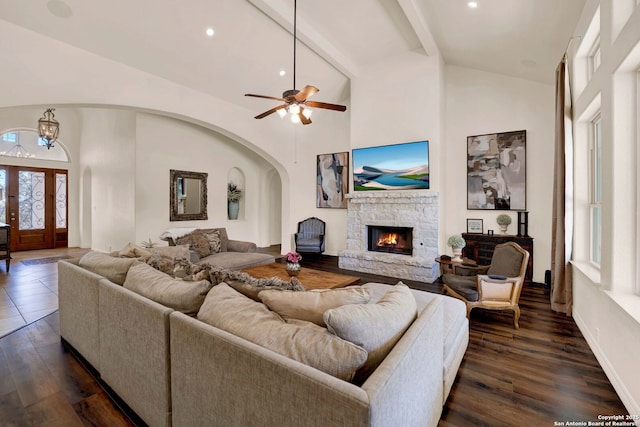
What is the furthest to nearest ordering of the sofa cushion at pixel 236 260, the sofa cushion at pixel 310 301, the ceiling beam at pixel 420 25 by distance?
the sofa cushion at pixel 236 260
the ceiling beam at pixel 420 25
the sofa cushion at pixel 310 301

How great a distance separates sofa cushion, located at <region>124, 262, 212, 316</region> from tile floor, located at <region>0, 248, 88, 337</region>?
226cm

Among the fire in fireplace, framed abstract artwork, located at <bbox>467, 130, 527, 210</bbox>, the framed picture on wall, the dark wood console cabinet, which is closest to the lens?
the dark wood console cabinet

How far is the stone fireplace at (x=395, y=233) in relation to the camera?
502 cm

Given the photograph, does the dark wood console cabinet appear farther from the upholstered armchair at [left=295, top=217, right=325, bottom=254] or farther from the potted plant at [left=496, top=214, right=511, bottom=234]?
the upholstered armchair at [left=295, top=217, right=325, bottom=254]

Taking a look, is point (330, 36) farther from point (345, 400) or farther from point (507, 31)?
point (345, 400)

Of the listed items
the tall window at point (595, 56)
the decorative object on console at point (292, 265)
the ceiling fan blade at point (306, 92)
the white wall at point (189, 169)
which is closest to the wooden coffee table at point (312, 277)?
the decorative object on console at point (292, 265)

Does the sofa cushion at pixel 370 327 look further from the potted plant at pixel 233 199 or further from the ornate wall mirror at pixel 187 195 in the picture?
the potted plant at pixel 233 199

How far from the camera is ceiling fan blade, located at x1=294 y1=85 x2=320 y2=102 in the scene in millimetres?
3119

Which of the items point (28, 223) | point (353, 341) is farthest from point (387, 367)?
point (28, 223)

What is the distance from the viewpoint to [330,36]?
15.5ft

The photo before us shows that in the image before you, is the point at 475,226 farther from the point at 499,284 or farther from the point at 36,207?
the point at 36,207

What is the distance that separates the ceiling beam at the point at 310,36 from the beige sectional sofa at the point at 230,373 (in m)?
3.65

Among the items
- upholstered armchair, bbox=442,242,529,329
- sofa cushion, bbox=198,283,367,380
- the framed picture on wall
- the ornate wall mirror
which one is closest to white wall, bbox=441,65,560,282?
the framed picture on wall

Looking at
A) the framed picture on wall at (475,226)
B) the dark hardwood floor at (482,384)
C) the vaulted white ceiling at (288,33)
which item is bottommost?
the dark hardwood floor at (482,384)
